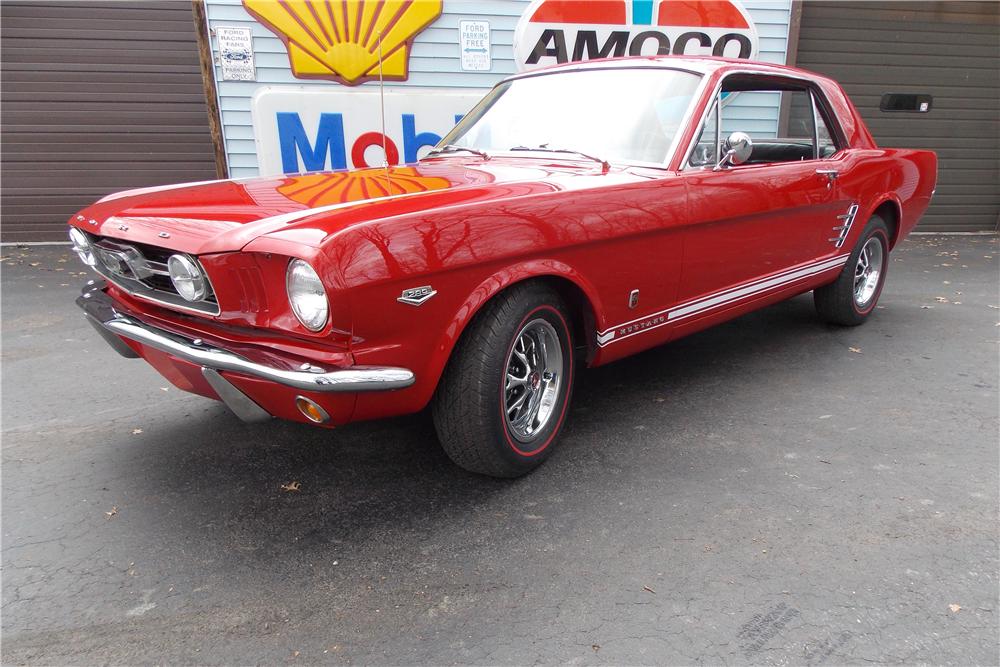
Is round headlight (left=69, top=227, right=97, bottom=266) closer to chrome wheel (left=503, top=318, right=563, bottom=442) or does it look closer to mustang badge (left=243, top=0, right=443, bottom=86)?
chrome wheel (left=503, top=318, right=563, bottom=442)

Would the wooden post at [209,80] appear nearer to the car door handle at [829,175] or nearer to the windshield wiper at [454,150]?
the windshield wiper at [454,150]

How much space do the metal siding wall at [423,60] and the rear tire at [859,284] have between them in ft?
9.10

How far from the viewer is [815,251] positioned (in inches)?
156

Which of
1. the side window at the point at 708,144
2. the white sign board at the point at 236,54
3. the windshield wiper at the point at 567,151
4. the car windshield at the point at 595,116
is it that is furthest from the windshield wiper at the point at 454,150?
the white sign board at the point at 236,54

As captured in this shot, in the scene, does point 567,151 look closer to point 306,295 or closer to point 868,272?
point 306,295

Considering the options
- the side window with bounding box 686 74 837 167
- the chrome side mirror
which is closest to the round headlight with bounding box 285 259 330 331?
the side window with bounding box 686 74 837 167

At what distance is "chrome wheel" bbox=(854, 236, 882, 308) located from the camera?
4.66 meters

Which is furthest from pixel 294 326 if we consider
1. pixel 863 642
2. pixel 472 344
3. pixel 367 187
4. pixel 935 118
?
pixel 935 118

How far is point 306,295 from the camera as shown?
201cm

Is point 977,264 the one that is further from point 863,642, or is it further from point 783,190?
point 863,642

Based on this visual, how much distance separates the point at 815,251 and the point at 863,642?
105 inches

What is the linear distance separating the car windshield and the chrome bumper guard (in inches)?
61.1

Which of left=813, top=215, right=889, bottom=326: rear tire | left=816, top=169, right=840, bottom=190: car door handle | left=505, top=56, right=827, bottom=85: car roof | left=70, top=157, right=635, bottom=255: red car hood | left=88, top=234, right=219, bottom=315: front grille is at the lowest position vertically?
left=813, top=215, right=889, bottom=326: rear tire

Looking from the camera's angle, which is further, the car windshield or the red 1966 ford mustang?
the car windshield
